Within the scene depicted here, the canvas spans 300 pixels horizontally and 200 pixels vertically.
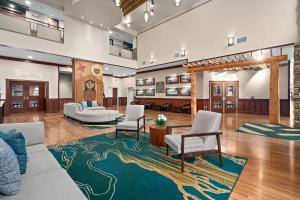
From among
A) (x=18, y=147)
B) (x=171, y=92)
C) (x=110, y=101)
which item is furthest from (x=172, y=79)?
(x=18, y=147)

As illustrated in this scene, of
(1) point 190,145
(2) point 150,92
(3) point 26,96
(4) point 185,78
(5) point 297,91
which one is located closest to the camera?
(1) point 190,145

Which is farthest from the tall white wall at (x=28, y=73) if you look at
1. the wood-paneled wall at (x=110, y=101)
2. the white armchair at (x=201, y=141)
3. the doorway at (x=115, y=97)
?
the white armchair at (x=201, y=141)

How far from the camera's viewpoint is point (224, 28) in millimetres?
7316

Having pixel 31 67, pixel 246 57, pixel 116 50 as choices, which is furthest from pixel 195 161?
pixel 31 67

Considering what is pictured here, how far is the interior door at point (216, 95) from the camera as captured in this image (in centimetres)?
998

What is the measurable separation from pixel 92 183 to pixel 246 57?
326 inches

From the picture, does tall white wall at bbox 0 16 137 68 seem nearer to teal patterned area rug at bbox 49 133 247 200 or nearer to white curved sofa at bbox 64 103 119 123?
white curved sofa at bbox 64 103 119 123

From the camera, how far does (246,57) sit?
7469 mm

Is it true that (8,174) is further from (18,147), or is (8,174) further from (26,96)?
(26,96)

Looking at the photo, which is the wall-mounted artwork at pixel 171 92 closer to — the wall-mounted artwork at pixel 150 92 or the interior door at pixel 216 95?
the wall-mounted artwork at pixel 150 92

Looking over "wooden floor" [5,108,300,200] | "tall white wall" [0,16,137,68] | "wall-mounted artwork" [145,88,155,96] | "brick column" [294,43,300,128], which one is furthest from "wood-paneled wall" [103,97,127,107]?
"brick column" [294,43,300,128]

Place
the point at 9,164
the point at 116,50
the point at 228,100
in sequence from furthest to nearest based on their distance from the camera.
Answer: the point at 116,50 → the point at 228,100 → the point at 9,164

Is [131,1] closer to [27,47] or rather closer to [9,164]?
[27,47]

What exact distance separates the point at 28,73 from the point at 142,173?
1060 cm
